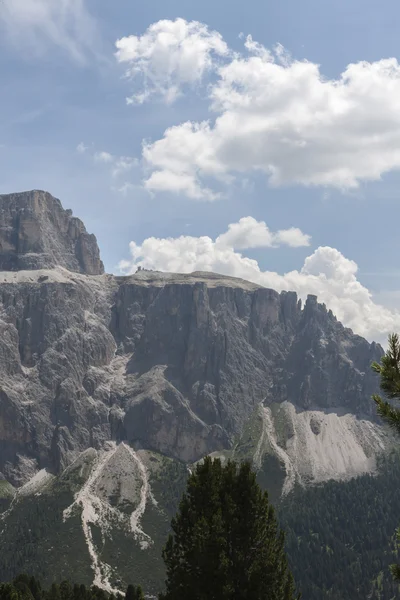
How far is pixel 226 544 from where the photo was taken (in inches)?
1368

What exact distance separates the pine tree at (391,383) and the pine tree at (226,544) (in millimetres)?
14235

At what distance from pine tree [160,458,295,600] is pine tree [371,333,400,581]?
14235 mm

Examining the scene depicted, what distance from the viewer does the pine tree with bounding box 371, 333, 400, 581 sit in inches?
829

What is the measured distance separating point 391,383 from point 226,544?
18394 mm

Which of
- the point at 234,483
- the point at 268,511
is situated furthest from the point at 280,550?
the point at 234,483

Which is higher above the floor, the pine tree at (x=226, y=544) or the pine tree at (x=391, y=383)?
the pine tree at (x=391, y=383)

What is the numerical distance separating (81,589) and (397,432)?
91872 mm

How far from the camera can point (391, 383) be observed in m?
21.2

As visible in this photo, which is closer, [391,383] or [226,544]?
[391,383]

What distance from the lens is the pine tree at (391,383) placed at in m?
21.0

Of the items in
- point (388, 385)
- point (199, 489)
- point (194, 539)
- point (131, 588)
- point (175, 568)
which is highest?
point (388, 385)

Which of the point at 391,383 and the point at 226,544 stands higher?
the point at 391,383

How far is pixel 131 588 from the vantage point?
250ft

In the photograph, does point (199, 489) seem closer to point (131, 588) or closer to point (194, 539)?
point (194, 539)
